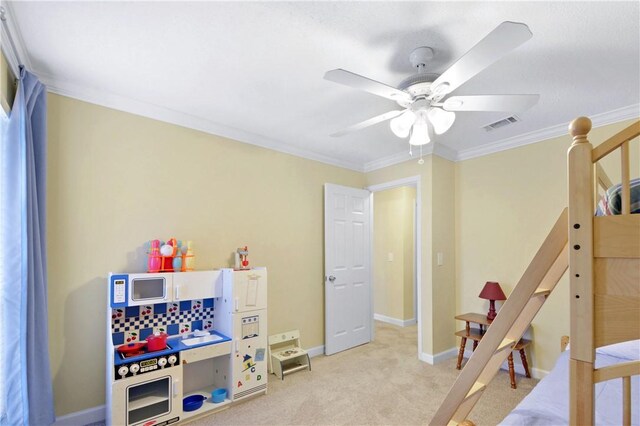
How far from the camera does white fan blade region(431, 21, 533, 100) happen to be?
119 cm

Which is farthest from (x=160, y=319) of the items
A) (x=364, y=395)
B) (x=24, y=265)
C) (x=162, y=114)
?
(x=364, y=395)

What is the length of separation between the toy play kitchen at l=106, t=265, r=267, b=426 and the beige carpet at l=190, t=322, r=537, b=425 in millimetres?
223

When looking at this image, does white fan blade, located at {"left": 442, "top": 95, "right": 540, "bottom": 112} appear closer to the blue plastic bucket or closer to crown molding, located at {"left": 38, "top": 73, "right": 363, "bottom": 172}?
crown molding, located at {"left": 38, "top": 73, "right": 363, "bottom": 172}

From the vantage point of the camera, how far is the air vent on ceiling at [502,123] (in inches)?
113

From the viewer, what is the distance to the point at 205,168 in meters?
3.02

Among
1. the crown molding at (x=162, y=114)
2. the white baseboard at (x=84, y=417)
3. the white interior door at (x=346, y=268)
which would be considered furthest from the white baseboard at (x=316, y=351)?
the crown molding at (x=162, y=114)

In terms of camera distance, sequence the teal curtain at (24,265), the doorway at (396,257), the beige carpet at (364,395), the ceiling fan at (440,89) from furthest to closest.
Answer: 1. the doorway at (396,257)
2. the beige carpet at (364,395)
3. the teal curtain at (24,265)
4. the ceiling fan at (440,89)

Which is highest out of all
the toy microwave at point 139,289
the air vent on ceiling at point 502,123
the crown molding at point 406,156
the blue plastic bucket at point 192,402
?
the air vent on ceiling at point 502,123

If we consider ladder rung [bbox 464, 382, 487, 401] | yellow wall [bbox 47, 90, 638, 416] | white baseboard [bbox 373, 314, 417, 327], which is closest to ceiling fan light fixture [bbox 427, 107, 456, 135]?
ladder rung [bbox 464, 382, 487, 401]

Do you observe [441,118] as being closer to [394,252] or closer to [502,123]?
[502,123]

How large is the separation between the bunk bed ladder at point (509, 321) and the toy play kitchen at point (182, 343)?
175cm

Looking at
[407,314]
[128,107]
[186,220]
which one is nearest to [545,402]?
[186,220]

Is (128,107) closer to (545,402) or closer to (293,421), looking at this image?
(293,421)

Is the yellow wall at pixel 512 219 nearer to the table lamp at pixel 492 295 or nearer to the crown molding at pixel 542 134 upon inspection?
the crown molding at pixel 542 134
